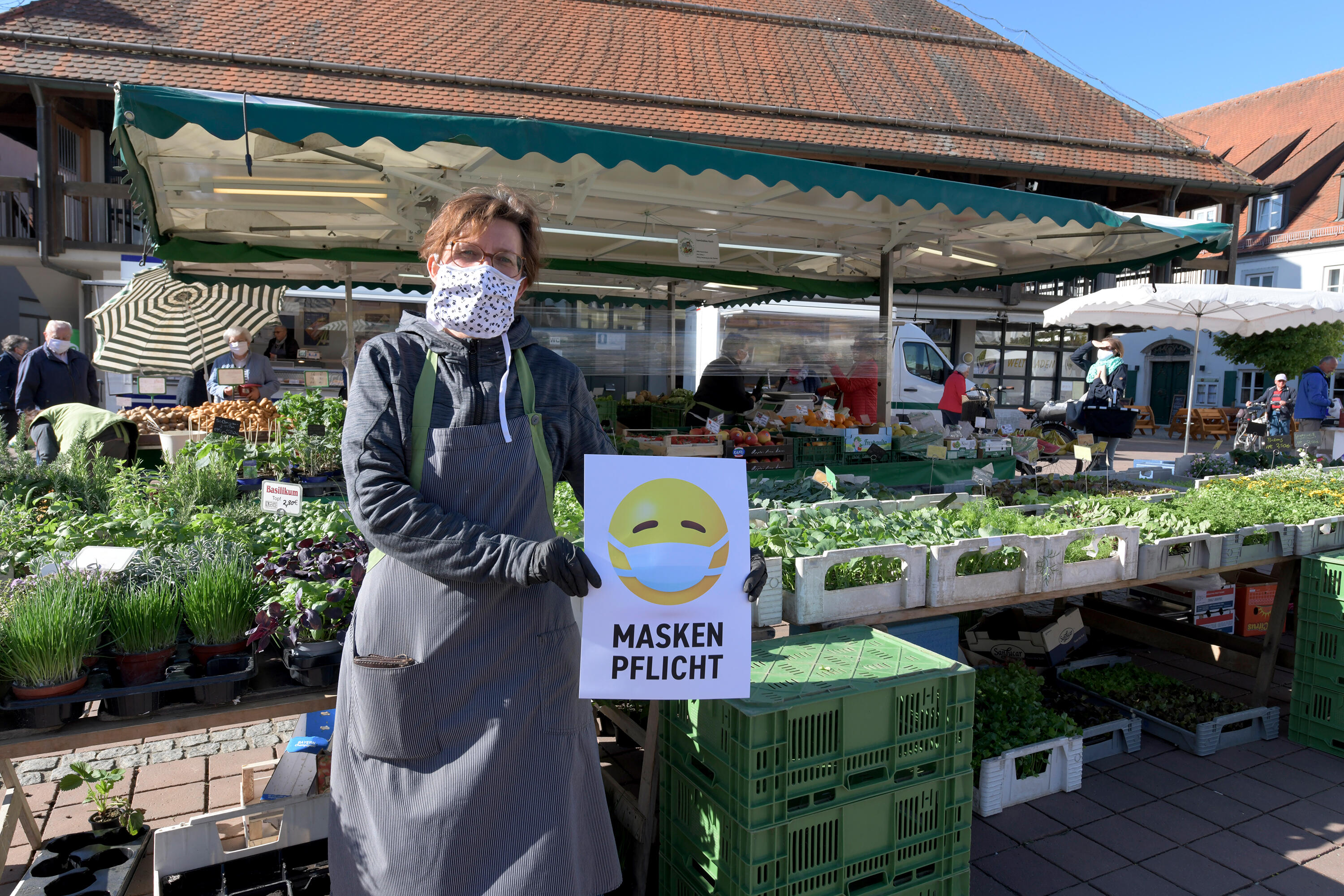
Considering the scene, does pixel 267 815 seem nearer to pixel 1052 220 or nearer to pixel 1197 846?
pixel 1197 846

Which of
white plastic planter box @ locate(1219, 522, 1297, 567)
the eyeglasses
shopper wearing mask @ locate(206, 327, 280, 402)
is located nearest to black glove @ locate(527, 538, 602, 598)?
the eyeglasses

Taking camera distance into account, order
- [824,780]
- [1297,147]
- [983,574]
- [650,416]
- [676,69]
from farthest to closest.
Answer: [1297,147]
[676,69]
[650,416]
[983,574]
[824,780]

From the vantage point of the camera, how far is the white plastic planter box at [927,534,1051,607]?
327 cm

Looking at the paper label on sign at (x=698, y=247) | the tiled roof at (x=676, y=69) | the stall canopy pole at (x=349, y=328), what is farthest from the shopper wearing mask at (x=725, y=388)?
the tiled roof at (x=676, y=69)

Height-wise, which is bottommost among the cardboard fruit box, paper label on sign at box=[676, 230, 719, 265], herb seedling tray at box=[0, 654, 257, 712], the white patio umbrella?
the cardboard fruit box

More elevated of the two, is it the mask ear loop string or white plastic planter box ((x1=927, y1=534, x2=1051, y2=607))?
the mask ear loop string

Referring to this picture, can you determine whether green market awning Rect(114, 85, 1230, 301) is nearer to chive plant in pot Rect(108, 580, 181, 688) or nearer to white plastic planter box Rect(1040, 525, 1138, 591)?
chive plant in pot Rect(108, 580, 181, 688)

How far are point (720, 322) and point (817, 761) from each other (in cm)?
753

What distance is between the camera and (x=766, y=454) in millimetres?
6812

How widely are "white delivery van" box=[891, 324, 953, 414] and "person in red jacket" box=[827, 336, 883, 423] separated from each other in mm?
5604

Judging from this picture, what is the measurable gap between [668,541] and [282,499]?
7.65ft

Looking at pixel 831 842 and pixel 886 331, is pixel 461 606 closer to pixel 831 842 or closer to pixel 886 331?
pixel 831 842

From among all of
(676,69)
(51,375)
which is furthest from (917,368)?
(51,375)

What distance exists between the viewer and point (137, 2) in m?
15.6
